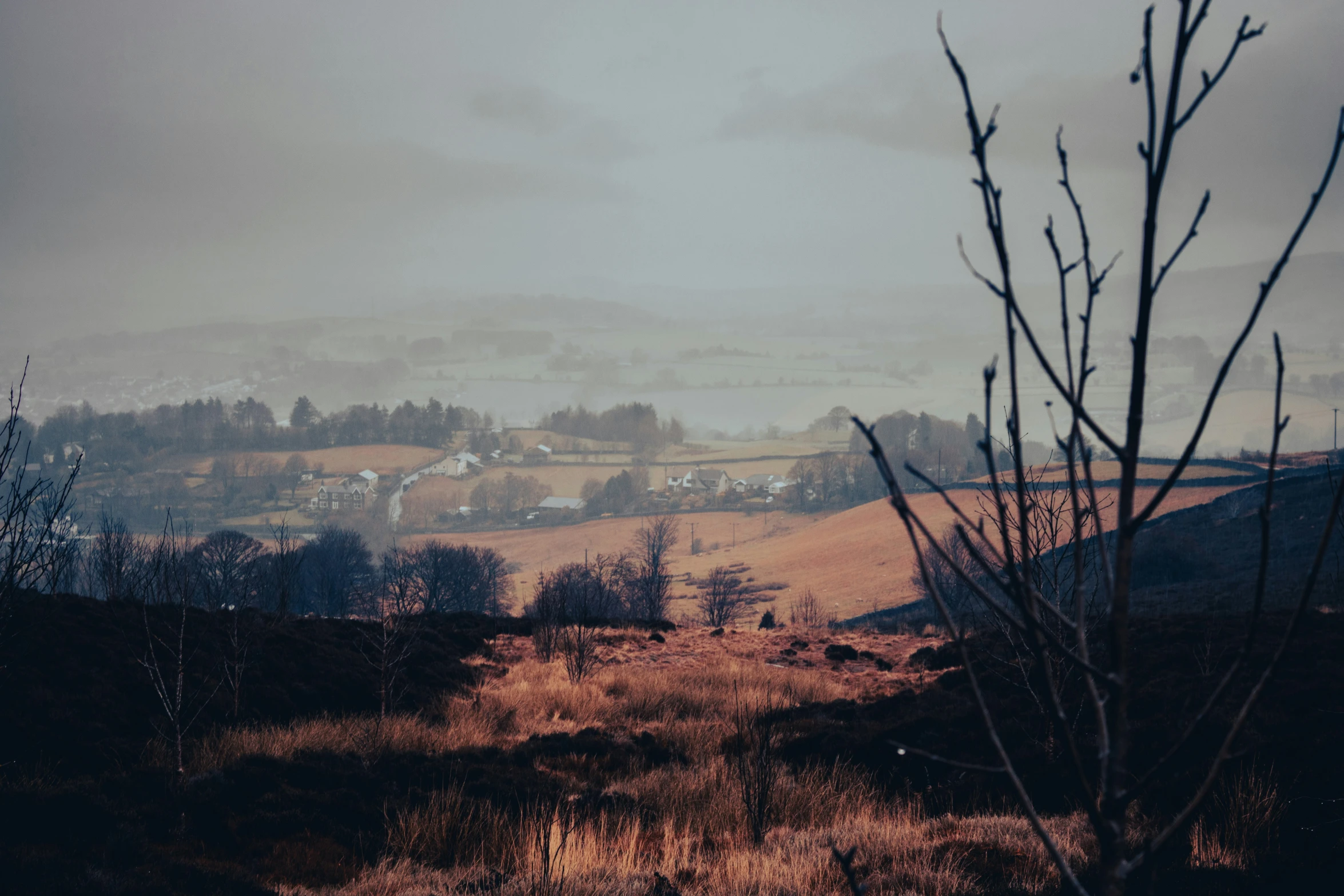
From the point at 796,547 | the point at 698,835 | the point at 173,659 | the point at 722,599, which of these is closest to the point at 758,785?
the point at 698,835

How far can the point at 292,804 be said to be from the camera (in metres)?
6.46

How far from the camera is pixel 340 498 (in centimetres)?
16088

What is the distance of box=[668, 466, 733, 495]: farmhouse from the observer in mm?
165375

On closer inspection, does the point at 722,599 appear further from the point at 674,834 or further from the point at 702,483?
the point at 702,483

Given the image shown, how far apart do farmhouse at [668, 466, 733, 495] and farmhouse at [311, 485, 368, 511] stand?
6594cm

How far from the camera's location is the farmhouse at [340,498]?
158m

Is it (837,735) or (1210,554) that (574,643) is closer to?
(837,735)

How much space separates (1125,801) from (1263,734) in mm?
8233

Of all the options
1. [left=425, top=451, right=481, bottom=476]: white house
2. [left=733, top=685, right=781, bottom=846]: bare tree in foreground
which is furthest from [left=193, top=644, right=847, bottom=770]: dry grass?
[left=425, top=451, right=481, bottom=476]: white house

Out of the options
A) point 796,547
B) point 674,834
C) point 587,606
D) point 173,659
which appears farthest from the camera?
point 796,547

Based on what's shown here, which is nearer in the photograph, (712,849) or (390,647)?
(712,849)

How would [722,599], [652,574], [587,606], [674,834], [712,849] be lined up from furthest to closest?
[722,599], [652,574], [587,606], [674,834], [712,849]

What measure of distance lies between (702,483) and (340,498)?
254 feet

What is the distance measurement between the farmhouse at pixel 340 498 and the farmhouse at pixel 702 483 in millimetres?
65944
